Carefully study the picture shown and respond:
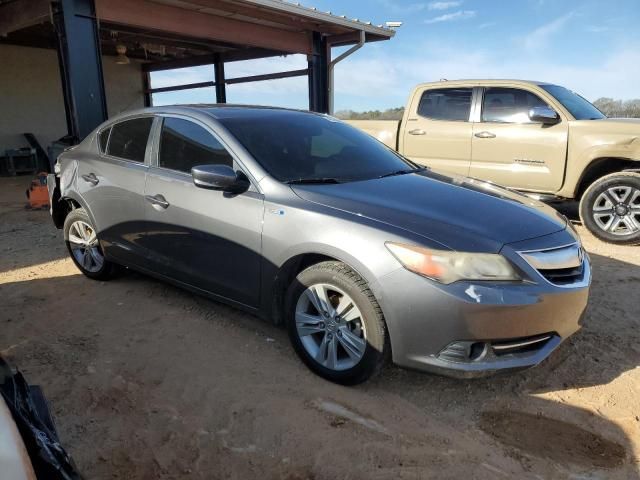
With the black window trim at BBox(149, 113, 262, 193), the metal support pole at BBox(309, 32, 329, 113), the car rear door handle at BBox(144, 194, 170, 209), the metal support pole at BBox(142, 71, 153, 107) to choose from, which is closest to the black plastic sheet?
the black window trim at BBox(149, 113, 262, 193)

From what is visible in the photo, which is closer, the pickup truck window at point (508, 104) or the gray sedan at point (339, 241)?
the gray sedan at point (339, 241)

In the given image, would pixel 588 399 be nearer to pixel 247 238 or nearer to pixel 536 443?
pixel 536 443

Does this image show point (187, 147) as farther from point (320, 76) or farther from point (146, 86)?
point (146, 86)

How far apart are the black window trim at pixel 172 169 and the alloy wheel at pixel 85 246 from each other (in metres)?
1.16

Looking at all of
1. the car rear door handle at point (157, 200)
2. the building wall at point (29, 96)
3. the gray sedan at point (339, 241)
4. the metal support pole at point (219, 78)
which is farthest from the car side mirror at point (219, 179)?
the building wall at point (29, 96)

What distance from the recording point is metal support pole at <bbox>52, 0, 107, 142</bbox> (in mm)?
7887

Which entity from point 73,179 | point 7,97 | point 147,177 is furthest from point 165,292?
point 7,97

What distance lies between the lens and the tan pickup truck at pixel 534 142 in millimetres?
5918

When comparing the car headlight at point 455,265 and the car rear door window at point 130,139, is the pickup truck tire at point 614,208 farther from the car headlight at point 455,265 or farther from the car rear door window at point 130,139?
the car rear door window at point 130,139

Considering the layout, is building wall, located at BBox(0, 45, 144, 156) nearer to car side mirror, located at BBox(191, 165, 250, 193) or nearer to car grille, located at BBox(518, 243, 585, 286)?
car side mirror, located at BBox(191, 165, 250, 193)

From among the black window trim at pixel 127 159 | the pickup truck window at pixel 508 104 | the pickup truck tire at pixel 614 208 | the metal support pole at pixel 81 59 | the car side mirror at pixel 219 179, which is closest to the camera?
the car side mirror at pixel 219 179

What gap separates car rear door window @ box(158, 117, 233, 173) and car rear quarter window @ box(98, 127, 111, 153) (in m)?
0.90

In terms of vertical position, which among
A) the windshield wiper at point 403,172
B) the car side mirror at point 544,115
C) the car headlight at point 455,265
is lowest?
the car headlight at point 455,265

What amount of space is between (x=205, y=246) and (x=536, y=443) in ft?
7.63
